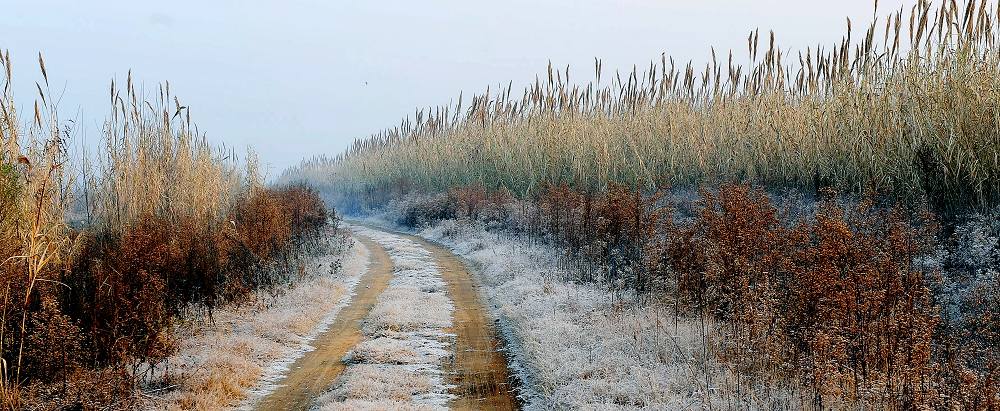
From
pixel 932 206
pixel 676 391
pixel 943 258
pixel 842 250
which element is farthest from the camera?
pixel 932 206

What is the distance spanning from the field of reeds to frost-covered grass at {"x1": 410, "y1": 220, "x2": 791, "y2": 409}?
3273mm

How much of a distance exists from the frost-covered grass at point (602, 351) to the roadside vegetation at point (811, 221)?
0.08m

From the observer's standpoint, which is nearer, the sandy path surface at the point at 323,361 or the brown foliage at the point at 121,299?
the brown foliage at the point at 121,299

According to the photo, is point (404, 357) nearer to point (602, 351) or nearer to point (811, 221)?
point (602, 351)

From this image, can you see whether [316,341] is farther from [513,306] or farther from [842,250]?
[842,250]

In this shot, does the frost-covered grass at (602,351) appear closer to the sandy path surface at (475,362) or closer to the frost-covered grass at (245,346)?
the sandy path surface at (475,362)

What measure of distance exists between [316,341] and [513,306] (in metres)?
2.62

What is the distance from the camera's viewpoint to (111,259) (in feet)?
23.0

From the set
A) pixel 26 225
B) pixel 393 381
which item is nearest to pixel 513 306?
pixel 393 381

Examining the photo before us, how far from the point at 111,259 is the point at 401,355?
2.92 m

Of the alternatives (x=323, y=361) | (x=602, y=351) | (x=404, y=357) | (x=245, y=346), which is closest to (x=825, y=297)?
(x=602, y=351)

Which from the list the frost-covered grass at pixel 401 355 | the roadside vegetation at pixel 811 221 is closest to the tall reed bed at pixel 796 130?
the roadside vegetation at pixel 811 221

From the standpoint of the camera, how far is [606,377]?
6.10 meters

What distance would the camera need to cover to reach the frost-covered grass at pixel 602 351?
5.51m
